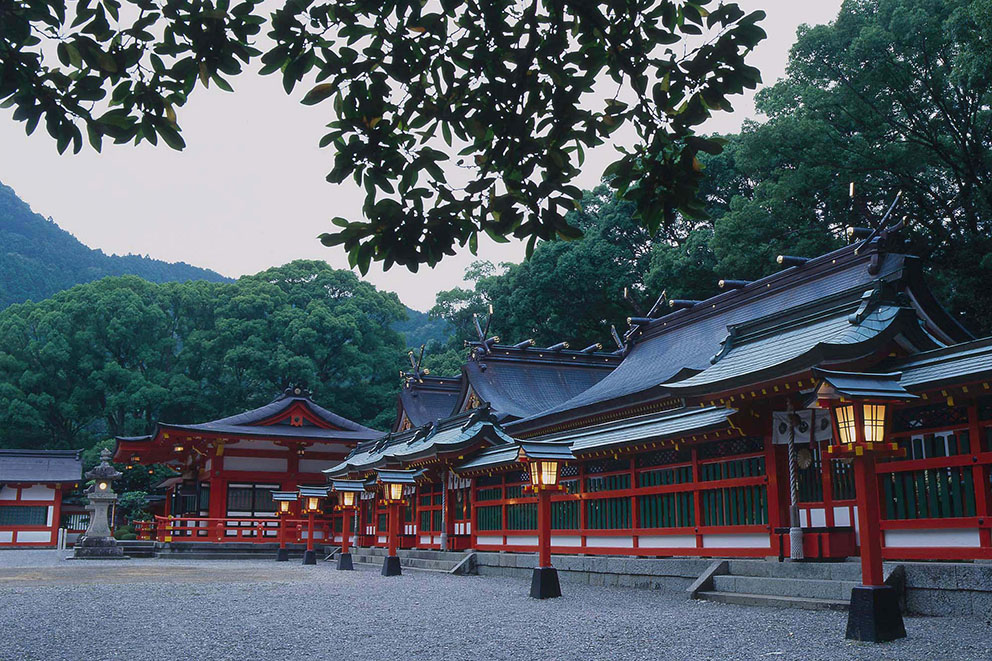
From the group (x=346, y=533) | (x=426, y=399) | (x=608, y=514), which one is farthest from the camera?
(x=426, y=399)

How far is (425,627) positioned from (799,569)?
521 cm

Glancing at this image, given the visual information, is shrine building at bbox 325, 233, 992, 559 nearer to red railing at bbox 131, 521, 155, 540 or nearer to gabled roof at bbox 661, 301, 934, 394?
gabled roof at bbox 661, 301, 934, 394

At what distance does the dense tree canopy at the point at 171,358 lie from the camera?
162 feet

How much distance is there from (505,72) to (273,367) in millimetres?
47328

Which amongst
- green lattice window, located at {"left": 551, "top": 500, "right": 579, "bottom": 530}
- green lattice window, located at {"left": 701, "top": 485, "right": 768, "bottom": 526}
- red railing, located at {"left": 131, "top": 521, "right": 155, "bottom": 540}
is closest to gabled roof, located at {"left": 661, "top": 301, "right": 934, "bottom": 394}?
green lattice window, located at {"left": 701, "top": 485, "right": 768, "bottom": 526}

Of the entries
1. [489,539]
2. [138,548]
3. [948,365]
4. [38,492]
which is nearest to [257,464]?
[138,548]

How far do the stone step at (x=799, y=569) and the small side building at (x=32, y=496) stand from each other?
37366 millimetres

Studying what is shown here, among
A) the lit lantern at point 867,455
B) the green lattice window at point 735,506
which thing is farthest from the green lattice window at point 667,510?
the lit lantern at point 867,455

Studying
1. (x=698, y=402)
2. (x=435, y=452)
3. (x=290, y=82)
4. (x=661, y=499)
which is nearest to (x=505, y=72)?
(x=290, y=82)

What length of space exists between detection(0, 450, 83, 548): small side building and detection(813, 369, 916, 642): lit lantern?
1601 inches

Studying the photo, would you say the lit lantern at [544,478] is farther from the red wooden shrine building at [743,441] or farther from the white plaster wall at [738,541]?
the white plaster wall at [738,541]

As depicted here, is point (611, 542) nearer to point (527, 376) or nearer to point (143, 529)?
point (527, 376)

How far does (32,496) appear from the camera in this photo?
41656 millimetres

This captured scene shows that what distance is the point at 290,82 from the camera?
4793mm
